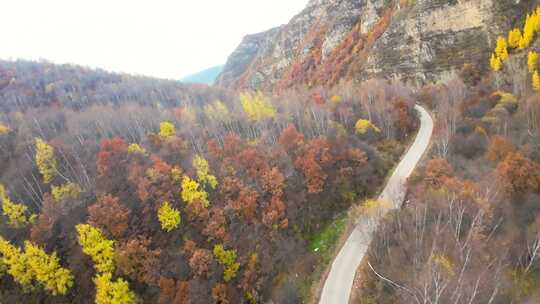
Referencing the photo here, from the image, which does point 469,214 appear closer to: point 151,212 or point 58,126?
point 151,212

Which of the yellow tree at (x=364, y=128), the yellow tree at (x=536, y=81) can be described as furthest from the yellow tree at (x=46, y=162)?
the yellow tree at (x=536, y=81)

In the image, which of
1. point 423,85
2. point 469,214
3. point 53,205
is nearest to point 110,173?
point 53,205

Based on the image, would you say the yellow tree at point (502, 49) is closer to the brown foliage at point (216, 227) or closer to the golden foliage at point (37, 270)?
the brown foliage at point (216, 227)

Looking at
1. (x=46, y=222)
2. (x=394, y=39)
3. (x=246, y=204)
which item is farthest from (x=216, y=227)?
(x=394, y=39)

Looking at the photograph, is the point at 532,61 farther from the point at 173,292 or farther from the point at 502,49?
the point at 173,292

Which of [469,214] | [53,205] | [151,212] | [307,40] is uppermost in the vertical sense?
[307,40]

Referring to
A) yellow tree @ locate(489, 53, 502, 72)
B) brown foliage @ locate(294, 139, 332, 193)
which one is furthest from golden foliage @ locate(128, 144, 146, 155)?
yellow tree @ locate(489, 53, 502, 72)
